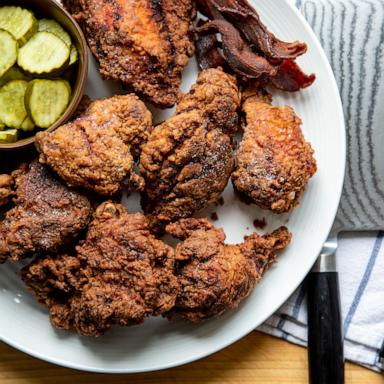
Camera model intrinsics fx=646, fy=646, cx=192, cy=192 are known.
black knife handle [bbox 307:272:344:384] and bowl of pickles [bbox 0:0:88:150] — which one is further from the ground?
bowl of pickles [bbox 0:0:88:150]

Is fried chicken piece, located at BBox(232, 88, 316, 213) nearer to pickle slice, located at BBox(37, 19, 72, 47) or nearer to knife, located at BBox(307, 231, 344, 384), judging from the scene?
knife, located at BBox(307, 231, 344, 384)

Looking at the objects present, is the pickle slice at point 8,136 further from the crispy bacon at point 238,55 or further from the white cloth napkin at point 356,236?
the white cloth napkin at point 356,236

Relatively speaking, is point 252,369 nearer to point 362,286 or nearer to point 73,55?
point 362,286

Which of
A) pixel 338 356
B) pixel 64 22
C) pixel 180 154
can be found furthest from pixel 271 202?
pixel 64 22

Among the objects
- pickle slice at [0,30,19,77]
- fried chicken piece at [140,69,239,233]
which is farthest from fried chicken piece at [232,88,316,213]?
pickle slice at [0,30,19,77]

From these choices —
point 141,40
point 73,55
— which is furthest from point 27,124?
point 141,40

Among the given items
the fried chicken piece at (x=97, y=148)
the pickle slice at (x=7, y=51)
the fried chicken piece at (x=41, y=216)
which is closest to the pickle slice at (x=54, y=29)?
the pickle slice at (x=7, y=51)

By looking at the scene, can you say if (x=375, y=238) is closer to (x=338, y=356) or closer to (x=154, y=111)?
(x=338, y=356)

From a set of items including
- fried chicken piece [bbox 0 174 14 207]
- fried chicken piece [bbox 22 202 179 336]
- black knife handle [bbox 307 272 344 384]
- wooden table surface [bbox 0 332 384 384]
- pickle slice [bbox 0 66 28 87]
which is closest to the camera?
fried chicken piece [bbox 22 202 179 336]
